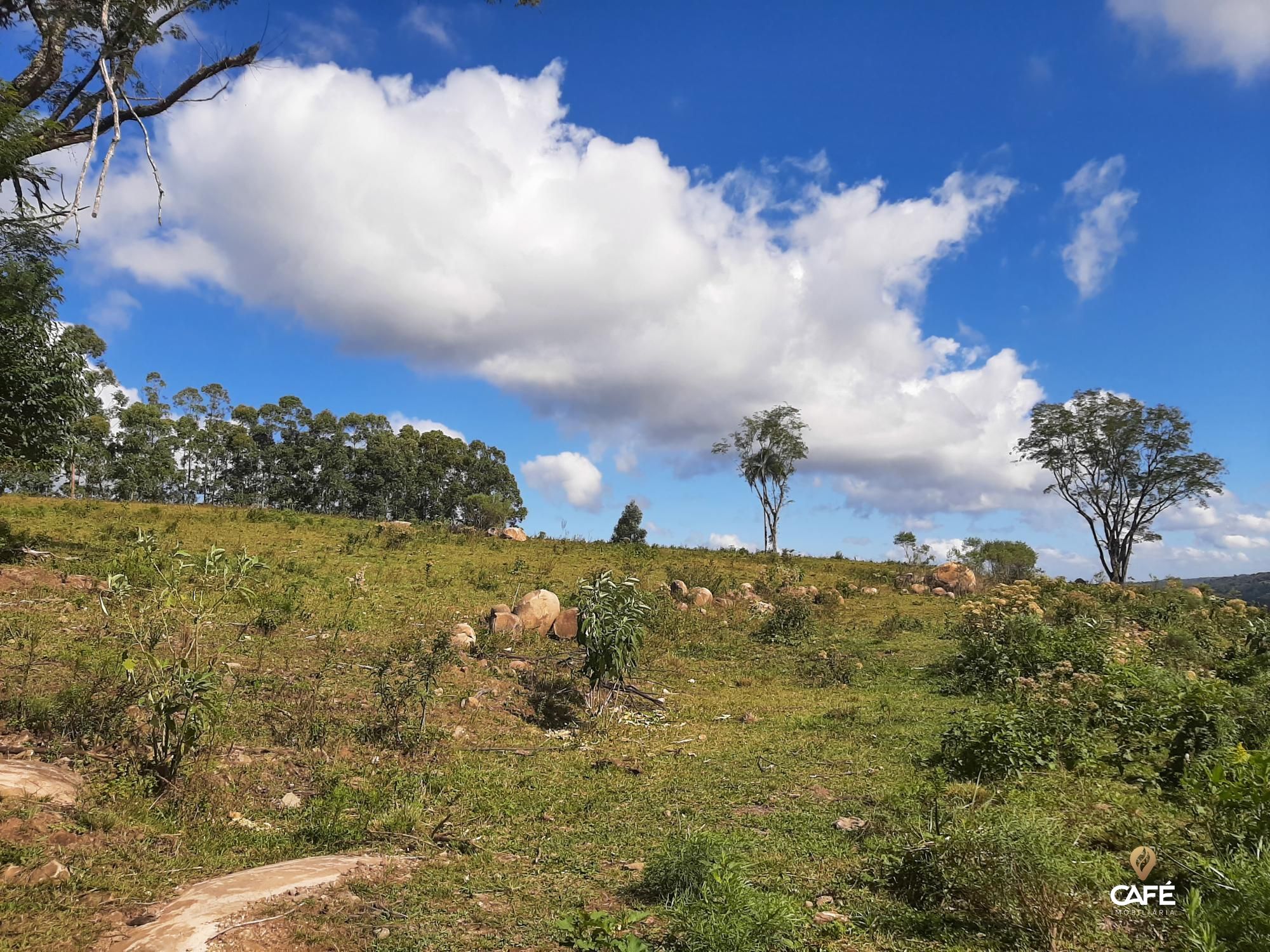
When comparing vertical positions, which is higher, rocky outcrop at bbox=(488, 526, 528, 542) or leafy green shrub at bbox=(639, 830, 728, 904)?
rocky outcrop at bbox=(488, 526, 528, 542)

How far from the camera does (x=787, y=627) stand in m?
16.5

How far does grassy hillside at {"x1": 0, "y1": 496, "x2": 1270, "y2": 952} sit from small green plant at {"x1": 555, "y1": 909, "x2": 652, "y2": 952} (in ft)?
0.10

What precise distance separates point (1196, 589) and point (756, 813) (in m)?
24.0

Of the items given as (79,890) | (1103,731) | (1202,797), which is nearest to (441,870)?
(79,890)

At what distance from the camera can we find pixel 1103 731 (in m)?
7.82

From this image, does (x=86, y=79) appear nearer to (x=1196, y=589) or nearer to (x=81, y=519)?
(x=81, y=519)

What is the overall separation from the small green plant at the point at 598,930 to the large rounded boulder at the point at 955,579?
22.7m

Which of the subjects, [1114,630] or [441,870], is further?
[1114,630]

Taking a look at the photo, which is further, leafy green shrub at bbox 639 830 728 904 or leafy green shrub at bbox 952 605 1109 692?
leafy green shrub at bbox 952 605 1109 692

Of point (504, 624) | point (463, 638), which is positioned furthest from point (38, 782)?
point (504, 624)

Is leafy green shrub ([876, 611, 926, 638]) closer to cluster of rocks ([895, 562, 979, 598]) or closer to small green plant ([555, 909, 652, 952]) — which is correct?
cluster of rocks ([895, 562, 979, 598])

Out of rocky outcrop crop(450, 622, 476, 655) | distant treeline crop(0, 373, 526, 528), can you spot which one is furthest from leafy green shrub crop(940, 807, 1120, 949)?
distant treeline crop(0, 373, 526, 528)

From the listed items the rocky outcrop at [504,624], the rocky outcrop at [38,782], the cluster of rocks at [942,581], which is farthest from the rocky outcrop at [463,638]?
the cluster of rocks at [942,581]

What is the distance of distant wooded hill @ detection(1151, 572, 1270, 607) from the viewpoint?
22.1 metres
